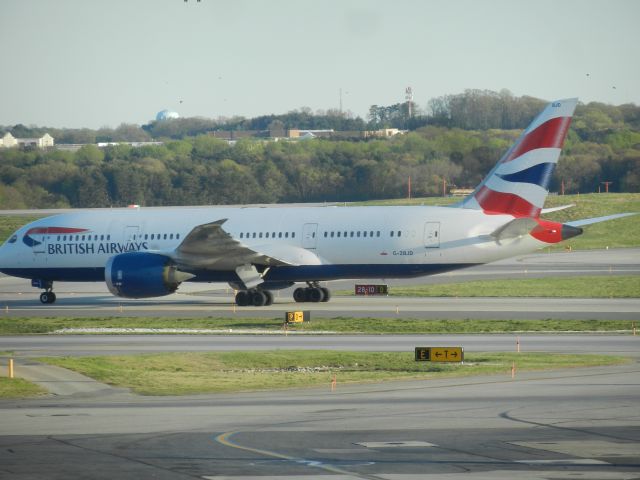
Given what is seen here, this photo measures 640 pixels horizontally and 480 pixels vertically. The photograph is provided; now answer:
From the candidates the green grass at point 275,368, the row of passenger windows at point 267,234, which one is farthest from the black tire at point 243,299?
the green grass at point 275,368

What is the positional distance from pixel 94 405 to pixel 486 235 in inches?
1020

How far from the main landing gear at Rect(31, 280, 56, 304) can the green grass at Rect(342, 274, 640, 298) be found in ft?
48.5

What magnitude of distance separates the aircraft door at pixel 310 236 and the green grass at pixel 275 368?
1668cm

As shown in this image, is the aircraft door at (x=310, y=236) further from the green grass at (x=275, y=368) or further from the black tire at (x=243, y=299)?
the green grass at (x=275, y=368)

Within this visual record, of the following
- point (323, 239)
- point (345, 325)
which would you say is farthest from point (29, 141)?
point (345, 325)

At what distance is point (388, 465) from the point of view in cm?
1953

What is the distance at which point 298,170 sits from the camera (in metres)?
127

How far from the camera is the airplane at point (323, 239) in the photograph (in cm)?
4919

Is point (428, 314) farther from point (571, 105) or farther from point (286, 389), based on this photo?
point (286, 389)

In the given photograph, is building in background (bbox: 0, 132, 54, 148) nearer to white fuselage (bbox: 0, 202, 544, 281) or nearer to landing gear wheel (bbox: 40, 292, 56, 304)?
white fuselage (bbox: 0, 202, 544, 281)

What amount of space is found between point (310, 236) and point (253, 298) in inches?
152

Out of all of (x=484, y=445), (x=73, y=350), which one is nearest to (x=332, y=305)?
(x=73, y=350)

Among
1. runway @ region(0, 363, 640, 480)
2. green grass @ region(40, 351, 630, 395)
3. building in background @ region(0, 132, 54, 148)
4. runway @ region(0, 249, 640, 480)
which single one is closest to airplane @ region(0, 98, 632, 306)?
runway @ region(0, 249, 640, 480)

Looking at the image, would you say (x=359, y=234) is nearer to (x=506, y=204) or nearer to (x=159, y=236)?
(x=506, y=204)
